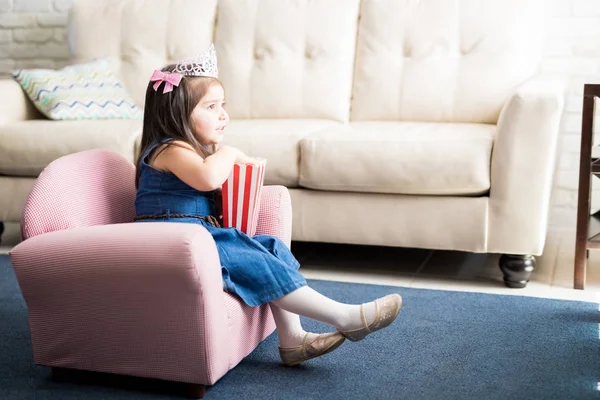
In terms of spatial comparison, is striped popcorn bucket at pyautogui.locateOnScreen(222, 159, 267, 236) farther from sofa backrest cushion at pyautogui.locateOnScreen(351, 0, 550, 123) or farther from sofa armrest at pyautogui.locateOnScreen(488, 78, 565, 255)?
sofa backrest cushion at pyautogui.locateOnScreen(351, 0, 550, 123)

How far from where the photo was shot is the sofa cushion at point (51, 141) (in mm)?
2945

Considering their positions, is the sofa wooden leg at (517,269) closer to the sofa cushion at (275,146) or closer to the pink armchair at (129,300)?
the sofa cushion at (275,146)

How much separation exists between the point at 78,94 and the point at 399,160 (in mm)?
1418

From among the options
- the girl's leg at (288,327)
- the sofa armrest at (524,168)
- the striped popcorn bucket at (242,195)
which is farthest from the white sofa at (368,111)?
the girl's leg at (288,327)

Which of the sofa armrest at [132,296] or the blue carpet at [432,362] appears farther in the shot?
the blue carpet at [432,362]

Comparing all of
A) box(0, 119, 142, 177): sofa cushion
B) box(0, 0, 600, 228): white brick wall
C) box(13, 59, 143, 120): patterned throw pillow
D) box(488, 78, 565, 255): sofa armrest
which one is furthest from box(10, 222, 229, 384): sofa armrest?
box(0, 0, 600, 228): white brick wall

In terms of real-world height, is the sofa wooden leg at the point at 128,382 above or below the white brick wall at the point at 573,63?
below

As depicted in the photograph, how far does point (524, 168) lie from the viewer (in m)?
2.42

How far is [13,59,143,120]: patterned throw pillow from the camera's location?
3.20 metres

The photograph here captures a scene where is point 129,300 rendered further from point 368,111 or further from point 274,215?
point 368,111

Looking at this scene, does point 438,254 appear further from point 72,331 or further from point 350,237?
point 72,331

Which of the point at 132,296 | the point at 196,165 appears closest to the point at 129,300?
the point at 132,296

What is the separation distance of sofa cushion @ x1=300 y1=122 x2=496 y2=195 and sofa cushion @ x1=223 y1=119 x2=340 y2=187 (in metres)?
0.04

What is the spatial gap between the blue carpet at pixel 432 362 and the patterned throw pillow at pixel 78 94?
1.08 m
